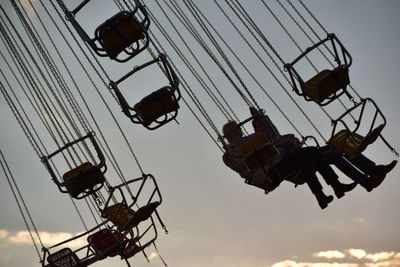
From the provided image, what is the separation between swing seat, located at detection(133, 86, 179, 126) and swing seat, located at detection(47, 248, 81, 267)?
10.4 feet

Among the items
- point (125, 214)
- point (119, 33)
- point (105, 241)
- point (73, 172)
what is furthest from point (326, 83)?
point (105, 241)

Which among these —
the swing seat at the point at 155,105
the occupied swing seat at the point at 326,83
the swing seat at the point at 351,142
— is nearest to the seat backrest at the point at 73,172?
the swing seat at the point at 155,105

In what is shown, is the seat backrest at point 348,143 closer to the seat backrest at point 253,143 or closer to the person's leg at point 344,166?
the person's leg at point 344,166

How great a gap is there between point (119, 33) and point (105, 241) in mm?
4186

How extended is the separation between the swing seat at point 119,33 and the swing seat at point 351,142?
4.13 metres

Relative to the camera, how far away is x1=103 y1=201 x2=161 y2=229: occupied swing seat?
9016 mm

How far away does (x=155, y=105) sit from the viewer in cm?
837

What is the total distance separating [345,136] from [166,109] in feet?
11.3

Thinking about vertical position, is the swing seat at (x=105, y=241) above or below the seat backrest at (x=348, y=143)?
above

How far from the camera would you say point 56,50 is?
10.7 meters

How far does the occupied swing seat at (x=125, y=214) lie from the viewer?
9016mm

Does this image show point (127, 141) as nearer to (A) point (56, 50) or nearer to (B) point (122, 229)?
(B) point (122, 229)

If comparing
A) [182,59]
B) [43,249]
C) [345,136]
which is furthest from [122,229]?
[345,136]

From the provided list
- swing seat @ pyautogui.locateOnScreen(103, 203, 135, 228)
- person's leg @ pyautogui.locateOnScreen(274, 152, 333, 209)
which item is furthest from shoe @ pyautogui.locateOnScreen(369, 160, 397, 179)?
swing seat @ pyautogui.locateOnScreen(103, 203, 135, 228)
